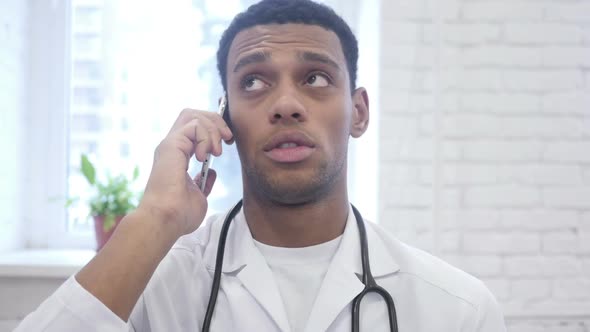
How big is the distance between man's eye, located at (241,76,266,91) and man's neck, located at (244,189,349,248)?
0.84 ft

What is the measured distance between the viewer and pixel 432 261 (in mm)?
1122

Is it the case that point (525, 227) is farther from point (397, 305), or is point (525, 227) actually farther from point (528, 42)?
point (397, 305)

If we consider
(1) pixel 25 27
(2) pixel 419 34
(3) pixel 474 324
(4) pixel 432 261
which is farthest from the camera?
(1) pixel 25 27

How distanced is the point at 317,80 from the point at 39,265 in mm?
1233

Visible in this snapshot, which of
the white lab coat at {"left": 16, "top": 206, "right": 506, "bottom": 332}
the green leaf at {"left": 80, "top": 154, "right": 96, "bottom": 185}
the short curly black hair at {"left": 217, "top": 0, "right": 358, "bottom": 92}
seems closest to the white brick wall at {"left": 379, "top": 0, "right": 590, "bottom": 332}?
the short curly black hair at {"left": 217, "top": 0, "right": 358, "bottom": 92}

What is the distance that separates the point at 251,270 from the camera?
1034mm

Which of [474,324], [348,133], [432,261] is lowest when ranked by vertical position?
[474,324]

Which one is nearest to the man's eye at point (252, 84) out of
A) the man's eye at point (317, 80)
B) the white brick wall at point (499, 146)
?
the man's eye at point (317, 80)

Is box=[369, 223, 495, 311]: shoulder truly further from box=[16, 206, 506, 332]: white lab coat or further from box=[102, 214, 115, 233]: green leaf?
box=[102, 214, 115, 233]: green leaf

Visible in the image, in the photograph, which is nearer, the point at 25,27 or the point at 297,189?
the point at 297,189

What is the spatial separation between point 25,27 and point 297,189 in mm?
1623

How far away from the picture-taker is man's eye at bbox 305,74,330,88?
107cm

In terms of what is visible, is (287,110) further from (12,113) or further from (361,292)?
(12,113)

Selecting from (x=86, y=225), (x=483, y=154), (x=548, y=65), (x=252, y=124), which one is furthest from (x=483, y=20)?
(x=86, y=225)
